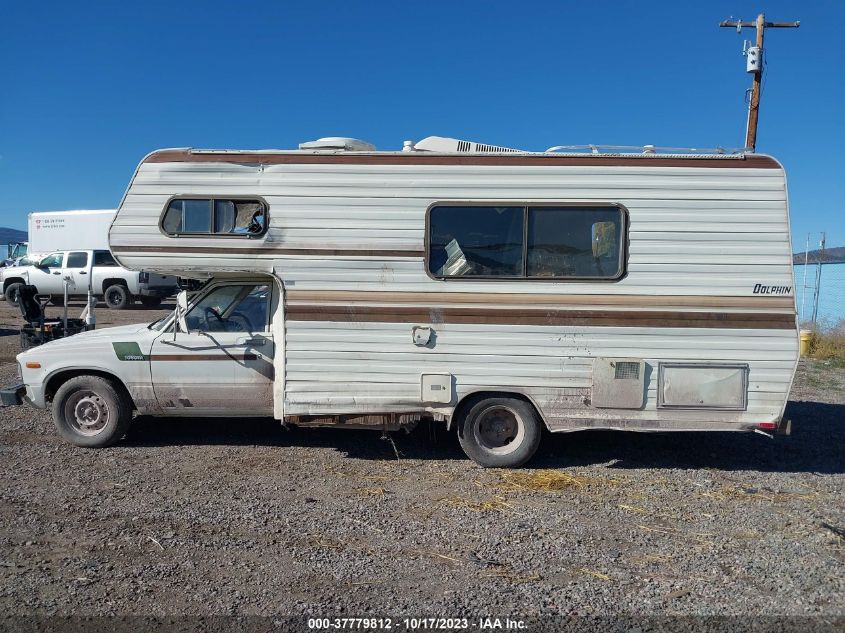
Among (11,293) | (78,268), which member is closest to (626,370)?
(78,268)

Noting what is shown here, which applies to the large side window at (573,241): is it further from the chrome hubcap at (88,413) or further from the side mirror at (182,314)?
the chrome hubcap at (88,413)

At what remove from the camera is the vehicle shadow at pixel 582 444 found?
6363mm

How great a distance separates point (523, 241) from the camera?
5.80 m

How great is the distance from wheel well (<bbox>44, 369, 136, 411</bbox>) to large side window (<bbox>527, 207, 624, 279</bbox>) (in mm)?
3973

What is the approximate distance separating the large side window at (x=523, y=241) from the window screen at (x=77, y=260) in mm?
17827

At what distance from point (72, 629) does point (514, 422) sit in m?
3.77

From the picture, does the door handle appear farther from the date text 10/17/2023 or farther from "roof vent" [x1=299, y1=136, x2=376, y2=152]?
the date text 10/17/2023

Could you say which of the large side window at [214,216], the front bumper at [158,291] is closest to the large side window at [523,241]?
the large side window at [214,216]

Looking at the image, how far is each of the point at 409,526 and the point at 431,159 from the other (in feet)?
10.1

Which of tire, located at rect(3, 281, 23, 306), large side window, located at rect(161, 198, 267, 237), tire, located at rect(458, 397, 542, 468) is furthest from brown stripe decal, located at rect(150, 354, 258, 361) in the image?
tire, located at rect(3, 281, 23, 306)

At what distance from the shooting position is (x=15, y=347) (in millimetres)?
12766

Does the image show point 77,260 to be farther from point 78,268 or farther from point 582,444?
point 582,444

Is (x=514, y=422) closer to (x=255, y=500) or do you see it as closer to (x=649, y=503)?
(x=649, y=503)

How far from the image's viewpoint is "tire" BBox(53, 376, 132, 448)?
6.30m
